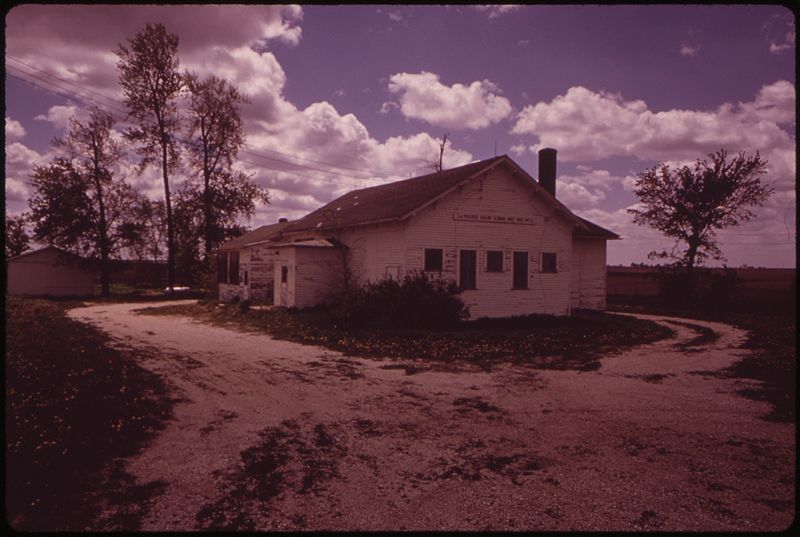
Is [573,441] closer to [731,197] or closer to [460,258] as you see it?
[460,258]

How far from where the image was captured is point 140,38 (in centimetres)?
3334

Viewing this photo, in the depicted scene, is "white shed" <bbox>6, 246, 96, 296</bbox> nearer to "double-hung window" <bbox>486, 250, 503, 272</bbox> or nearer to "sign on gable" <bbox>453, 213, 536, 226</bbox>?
"sign on gable" <bbox>453, 213, 536, 226</bbox>

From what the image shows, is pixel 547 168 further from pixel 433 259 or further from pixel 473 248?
pixel 433 259

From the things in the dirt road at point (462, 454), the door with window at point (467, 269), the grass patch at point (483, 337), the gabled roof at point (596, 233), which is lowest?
the dirt road at point (462, 454)

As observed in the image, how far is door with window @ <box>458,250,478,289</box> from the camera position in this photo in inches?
790

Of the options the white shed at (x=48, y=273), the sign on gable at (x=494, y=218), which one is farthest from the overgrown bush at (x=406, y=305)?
the white shed at (x=48, y=273)

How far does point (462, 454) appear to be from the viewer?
19.7ft

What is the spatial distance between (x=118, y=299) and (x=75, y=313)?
11093 mm

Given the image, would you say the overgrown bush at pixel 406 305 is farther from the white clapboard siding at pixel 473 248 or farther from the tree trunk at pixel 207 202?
the tree trunk at pixel 207 202

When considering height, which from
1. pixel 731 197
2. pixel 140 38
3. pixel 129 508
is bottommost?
pixel 129 508

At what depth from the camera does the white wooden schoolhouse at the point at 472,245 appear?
19703mm

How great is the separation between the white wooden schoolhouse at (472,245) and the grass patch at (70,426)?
1072 cm

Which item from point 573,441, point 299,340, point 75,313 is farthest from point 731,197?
point 75,313

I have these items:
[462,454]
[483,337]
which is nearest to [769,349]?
[483,337]
